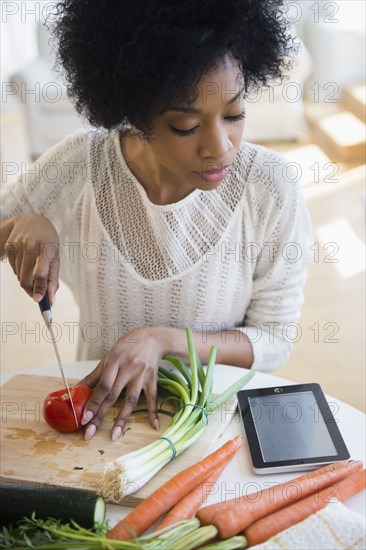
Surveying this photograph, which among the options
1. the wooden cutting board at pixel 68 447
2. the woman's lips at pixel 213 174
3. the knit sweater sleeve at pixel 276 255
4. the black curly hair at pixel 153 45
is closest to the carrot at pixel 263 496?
the wooden cutting board at pixel 68 447

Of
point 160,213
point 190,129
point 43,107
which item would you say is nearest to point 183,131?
point 190,129

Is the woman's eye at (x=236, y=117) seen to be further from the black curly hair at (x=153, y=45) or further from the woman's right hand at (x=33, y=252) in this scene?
the woman's right hand at (x=33, y=252)

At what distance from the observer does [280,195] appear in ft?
4.97

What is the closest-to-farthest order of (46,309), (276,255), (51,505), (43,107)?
1. (51,505)
2. (46,309)
3. (276,255)
4. (43,107)

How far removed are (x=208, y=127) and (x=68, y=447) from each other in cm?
61

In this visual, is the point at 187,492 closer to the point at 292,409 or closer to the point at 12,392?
the point at 292,409

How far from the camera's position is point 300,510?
1.05 m

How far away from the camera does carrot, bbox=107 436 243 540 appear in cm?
102

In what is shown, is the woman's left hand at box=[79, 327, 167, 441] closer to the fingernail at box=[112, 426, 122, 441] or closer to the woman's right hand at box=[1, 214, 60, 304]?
the fingernail at box=[112, 426, 122, 441]

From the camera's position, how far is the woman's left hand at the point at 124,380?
1.27 meters

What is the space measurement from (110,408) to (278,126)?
12.9ft

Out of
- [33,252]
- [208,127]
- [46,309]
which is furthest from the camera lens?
[33,252]

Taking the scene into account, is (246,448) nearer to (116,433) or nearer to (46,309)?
(116,433)

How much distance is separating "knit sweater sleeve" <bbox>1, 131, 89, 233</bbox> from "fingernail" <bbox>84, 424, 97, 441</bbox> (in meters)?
0.60
